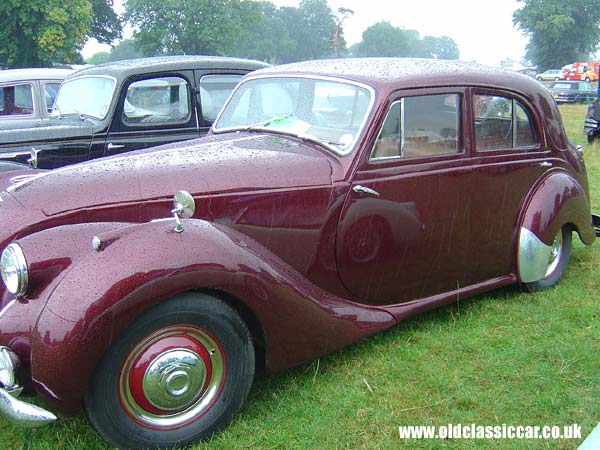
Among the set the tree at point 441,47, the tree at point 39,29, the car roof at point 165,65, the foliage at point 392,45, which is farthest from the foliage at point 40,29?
the tree at point 441,47

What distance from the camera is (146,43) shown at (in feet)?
156

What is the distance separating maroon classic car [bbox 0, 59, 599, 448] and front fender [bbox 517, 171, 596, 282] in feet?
0.05

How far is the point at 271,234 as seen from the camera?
294cm

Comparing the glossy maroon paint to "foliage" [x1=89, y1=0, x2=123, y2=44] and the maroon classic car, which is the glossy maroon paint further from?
"foliage" [x1=89, y1=0, x2=123, y2=44]

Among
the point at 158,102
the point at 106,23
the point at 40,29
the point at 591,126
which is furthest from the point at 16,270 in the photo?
the point at 106,23

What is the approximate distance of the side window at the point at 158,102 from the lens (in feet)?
19.1

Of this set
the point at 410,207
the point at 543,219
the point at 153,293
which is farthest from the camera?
the point at 543,219

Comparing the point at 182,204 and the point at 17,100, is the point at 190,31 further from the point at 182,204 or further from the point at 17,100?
the point at 182,204

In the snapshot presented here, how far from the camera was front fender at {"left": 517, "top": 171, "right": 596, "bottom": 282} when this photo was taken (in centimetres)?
385

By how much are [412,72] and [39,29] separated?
2986cm

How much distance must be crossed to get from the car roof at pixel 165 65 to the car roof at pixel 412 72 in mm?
2181

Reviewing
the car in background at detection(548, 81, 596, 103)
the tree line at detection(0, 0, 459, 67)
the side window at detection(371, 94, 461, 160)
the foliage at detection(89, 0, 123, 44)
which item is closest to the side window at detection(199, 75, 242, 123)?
the side window at detection(371, 94, 461, 160)

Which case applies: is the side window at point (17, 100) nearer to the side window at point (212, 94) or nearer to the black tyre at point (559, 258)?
the side window at point (212, 94)

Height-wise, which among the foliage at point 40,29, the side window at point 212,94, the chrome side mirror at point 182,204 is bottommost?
the chrome side mirror at point 182,204
